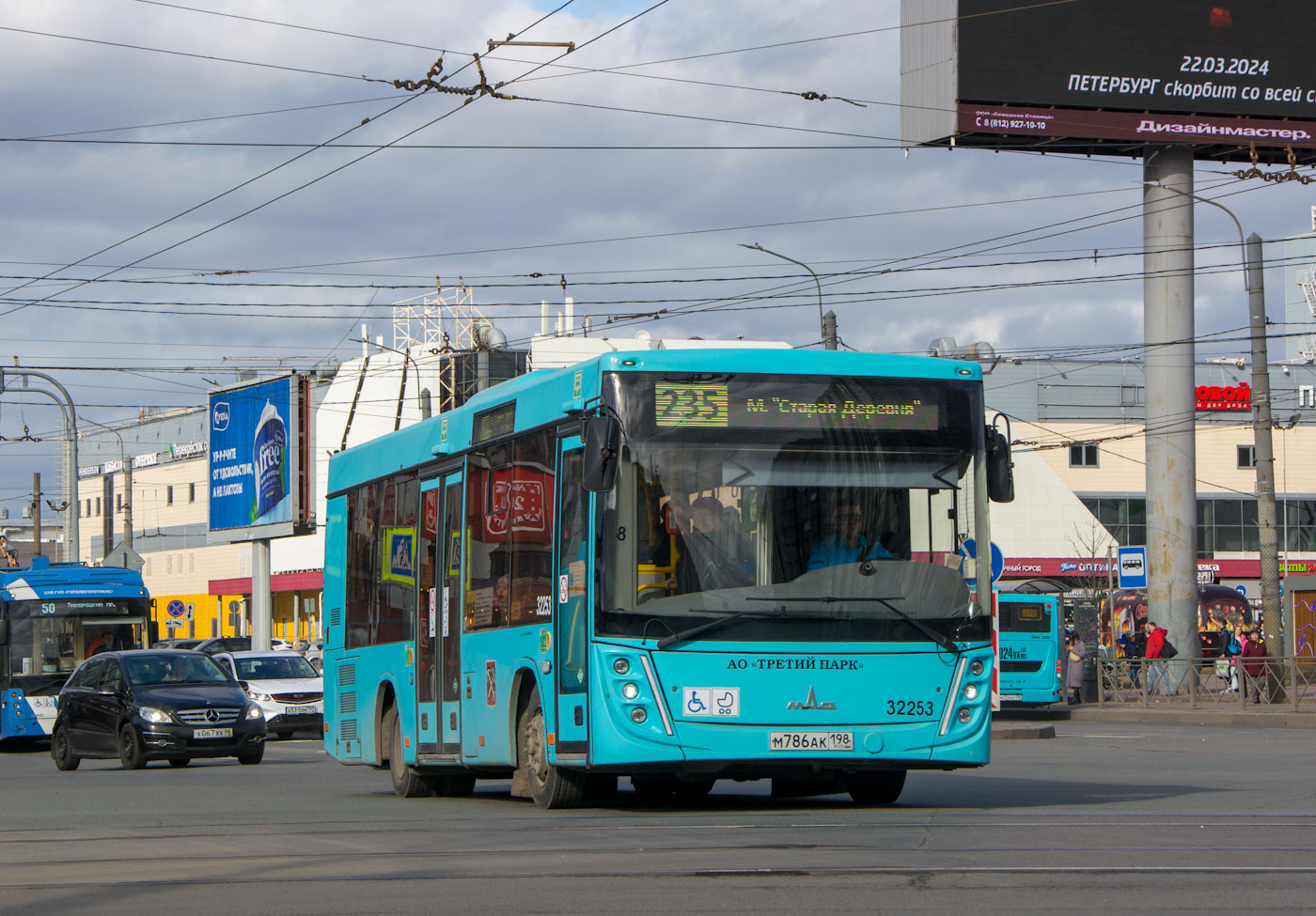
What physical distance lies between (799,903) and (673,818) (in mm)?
4484

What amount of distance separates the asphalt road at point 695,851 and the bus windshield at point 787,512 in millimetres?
1348

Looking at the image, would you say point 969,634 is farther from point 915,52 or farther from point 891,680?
point 915,52

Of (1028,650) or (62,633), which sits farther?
(1028,650)

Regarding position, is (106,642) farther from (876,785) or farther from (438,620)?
(876,785)

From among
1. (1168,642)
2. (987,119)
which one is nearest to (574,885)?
(1168,642)

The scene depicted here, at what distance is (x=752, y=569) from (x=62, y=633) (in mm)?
22589

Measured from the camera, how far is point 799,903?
823 centimetres

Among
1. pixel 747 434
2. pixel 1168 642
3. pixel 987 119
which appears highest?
pixel 987 119

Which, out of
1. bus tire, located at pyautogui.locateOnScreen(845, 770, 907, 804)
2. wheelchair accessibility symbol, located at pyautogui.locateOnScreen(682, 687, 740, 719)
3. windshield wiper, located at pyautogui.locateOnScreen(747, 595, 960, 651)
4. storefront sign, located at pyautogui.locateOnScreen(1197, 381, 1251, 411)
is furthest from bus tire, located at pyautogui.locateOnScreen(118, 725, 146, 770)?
storefront sign, located at pyautogui.locateOnScreen(1197, 381, 1251, 411)

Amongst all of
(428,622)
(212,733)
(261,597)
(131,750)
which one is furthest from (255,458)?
(428,622)

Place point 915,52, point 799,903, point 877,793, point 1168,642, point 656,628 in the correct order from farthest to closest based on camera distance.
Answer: point 915,52
point 1168,642
point 877,793
point 656,628
point 799,903

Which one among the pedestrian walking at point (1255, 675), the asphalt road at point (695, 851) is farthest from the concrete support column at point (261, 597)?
the asphalt road at point (695, 851)

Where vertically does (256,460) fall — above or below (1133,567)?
above

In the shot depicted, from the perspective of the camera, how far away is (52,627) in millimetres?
31828
